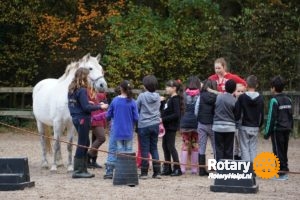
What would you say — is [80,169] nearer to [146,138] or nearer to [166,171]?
[146,138]

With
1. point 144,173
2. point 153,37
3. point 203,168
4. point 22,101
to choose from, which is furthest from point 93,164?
point 22,101

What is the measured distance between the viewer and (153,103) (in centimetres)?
1088

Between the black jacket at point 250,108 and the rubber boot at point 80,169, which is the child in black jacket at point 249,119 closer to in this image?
the black jacket at point 250,108

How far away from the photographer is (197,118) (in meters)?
11.2

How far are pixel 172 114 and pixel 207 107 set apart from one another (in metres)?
0.61

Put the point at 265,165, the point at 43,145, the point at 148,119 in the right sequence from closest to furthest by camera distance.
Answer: the point at 265,165
the point at 148,119
the point at 43,145

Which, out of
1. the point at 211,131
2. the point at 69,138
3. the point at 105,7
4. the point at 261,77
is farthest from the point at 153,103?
the point at 105,7

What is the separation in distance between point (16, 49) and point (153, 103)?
11883mm

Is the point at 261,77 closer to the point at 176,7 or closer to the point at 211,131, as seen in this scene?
the point at 176,7

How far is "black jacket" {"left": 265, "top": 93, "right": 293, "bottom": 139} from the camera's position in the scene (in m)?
10.9

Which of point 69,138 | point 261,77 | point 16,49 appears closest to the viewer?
point 69,138

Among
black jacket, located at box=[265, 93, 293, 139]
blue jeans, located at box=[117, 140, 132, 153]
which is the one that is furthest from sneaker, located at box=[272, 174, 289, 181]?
blue jeans, located at box=[117, 140, 132, 153]

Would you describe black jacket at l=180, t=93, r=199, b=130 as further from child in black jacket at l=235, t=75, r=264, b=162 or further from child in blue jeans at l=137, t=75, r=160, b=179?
child in black jacket at l=235, t=75, r=264, b=162

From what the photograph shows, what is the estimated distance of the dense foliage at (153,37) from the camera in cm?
2059
